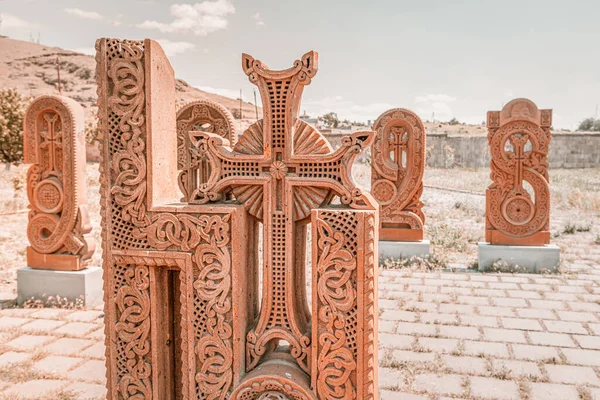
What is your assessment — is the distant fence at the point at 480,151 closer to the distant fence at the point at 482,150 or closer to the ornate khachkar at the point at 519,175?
the distant fence at the point at 482,150

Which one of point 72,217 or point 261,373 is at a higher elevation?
point 72,217

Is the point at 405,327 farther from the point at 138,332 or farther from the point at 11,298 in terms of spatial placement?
the point at 11,298

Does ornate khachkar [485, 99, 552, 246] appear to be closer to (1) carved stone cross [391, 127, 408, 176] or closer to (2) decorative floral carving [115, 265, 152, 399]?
(1) carved stone cross [391, 127, 408, 176]

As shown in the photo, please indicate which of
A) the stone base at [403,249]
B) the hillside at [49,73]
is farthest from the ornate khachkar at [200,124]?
the hillside at [49,73]

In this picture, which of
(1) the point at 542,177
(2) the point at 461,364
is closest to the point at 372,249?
(2) the point at 461,364

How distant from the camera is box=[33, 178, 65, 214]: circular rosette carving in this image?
20.7 ft

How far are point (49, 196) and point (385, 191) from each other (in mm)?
5593

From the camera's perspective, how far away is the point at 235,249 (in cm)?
248

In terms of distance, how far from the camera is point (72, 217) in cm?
630

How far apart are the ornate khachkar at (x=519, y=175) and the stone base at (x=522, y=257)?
7.6 inches

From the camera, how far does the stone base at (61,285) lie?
6.32 meters

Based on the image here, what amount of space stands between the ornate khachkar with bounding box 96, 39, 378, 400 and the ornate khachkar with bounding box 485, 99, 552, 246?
21.5 ft

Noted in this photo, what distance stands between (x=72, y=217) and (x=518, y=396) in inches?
217

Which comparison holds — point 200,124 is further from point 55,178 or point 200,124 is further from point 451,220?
point 451,220
